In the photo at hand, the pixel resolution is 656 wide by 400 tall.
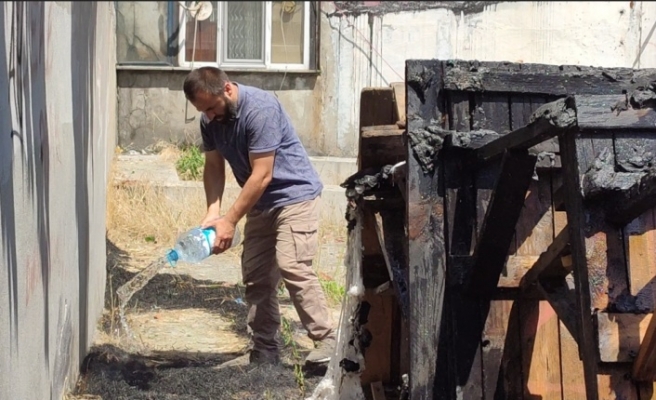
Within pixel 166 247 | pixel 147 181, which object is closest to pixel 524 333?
pixel 166 247

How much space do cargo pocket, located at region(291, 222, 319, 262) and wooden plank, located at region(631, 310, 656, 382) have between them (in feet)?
10.5

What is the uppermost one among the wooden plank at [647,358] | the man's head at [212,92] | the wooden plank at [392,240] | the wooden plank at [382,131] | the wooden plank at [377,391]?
the man's head at [212,92]

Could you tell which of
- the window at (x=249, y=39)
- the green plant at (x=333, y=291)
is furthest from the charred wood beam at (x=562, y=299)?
the window at (x=249, y=39)

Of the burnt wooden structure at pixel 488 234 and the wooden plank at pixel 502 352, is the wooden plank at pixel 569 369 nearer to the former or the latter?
the burnt wooden structure at pixel 488 234

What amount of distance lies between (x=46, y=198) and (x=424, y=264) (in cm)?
168

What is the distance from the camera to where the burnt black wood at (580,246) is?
90.7 inches

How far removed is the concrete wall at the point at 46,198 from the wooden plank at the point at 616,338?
1.45 m

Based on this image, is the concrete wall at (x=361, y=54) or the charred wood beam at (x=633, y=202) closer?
the charred wood beam at (x=633, y=202)

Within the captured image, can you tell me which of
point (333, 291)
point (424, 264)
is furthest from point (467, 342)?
point (333, 291)

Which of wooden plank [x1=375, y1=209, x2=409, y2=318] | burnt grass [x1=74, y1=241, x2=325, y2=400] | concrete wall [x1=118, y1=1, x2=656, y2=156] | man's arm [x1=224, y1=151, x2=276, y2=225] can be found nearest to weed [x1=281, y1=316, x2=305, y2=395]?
burnt grass [x1=74, y1=241, x2=325, y2=400]

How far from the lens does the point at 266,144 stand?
5.12m

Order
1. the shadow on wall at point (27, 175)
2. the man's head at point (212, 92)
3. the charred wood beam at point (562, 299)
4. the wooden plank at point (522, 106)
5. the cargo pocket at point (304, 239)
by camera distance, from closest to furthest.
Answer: the charred wood beam at point (562, 299), the shadow on wall at point (27, 175), the wooden plank at point (522, 106), the man's head at point (212, 92), the cargo pocket at point (304, 239)

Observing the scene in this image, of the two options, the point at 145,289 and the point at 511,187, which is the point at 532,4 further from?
the point at 511,187

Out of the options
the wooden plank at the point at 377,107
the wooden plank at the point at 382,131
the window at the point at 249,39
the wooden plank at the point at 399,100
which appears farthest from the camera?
the window at the point at 249,39
